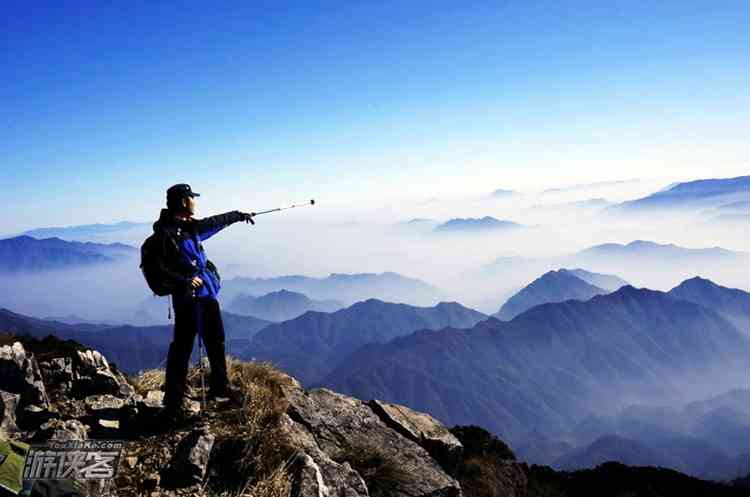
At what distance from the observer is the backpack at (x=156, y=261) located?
7898 mm

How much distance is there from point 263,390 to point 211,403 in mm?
959

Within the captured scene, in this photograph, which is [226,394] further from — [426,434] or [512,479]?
[512,479]

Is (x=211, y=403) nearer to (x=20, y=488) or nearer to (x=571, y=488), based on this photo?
(x=20, y=488)

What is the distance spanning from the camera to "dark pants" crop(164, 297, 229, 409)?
8086 millimetres

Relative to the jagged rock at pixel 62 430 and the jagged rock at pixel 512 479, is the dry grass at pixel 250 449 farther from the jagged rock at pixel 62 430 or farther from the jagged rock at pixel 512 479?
the jagged rock at pixel 512 479

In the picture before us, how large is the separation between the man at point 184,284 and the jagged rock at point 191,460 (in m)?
1.18

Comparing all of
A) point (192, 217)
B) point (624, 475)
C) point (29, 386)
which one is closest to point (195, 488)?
point (29, 386)

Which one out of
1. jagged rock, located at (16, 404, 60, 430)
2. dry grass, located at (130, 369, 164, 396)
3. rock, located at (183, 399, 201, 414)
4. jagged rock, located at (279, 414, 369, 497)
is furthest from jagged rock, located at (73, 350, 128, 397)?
jagged rock, located at (279, 414, 369, 497)

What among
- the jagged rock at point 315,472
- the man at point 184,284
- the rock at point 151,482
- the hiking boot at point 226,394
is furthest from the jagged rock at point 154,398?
the jagged rock at point 315,472

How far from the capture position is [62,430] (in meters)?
7.02

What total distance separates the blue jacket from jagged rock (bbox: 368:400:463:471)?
17.9 feet

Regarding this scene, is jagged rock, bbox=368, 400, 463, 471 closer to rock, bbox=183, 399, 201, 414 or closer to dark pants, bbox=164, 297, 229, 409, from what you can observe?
dark pants, bbox=164, 297, 229, 409

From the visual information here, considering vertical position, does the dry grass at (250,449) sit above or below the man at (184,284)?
below

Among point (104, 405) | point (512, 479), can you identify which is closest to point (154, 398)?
point (104, 405)
